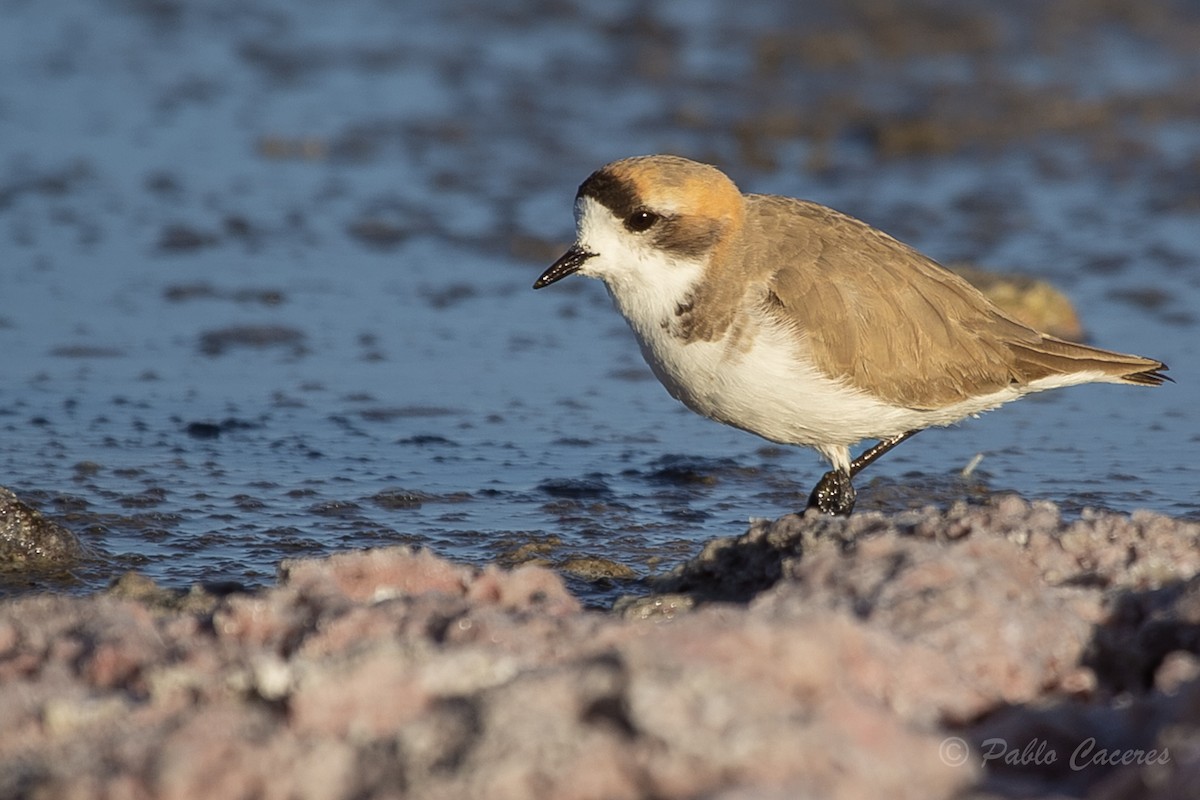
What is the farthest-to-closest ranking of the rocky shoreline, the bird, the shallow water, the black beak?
the shallow water → the black beak → the bird → the rocky shoreline

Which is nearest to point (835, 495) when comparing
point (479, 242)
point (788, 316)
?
point (788, 316)

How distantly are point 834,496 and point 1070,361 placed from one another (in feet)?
3.36

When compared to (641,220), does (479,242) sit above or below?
above

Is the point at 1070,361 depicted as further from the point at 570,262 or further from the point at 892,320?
the point at 570,262

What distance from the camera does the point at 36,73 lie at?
13266mm

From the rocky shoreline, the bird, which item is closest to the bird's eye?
the bird

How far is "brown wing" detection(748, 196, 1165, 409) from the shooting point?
579 cm

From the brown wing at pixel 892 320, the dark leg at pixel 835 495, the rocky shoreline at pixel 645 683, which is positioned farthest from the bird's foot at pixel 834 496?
the rocky shoreline at pixel 645 683

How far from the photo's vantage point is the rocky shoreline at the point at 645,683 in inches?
108

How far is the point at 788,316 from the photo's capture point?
18.6ft

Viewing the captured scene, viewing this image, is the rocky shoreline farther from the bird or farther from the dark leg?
the dark leg

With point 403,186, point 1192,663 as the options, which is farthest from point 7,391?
point 1192,663

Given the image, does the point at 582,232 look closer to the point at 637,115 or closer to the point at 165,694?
the point at 165,694

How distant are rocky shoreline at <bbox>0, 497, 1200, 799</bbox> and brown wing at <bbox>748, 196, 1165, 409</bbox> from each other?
1746mm
